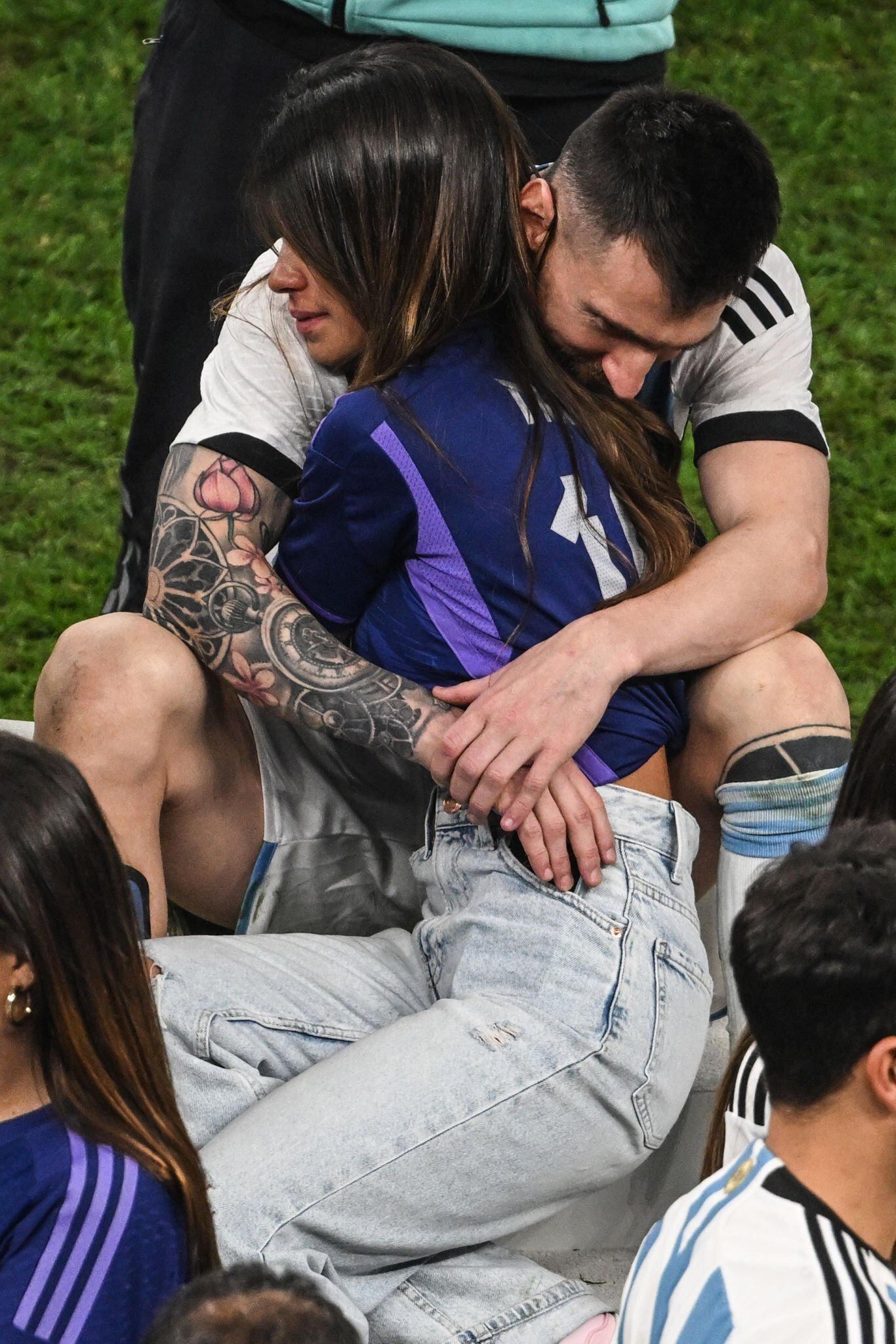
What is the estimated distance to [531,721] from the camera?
2.31 meters

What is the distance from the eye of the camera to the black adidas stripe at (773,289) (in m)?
2.66

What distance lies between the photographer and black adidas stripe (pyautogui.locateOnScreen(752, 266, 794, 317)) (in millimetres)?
2656

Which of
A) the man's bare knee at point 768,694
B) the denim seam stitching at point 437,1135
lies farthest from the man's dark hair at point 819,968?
the man's bare knee at point 768,694

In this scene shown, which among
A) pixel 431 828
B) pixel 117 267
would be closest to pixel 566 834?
pixel 431 828

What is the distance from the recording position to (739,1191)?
1.58 m

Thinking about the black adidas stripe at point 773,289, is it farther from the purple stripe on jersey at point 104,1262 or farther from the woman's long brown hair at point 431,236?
the purple stripe on jersey at point 104,1262

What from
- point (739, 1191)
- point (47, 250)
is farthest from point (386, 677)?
point (47, 250)

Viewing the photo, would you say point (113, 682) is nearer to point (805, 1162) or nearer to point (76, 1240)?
point (76, 1240)

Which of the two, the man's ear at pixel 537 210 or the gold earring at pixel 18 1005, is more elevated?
the man's ear at pixel 537 210

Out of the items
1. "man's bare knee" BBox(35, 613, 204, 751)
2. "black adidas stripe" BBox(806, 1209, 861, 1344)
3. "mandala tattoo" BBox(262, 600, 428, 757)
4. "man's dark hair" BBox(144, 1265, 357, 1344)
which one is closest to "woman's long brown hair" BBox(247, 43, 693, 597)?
"mandala tattoo" BBox(262, 600, 428, 757)

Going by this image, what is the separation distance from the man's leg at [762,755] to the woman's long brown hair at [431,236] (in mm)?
194

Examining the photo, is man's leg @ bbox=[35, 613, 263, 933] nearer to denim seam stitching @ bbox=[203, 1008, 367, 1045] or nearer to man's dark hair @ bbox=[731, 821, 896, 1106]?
denim seam stitching @ bbox=[203, 1008, 367, 1045]

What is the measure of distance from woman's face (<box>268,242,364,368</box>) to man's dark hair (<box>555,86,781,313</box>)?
35cm

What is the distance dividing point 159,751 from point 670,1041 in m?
0.76
